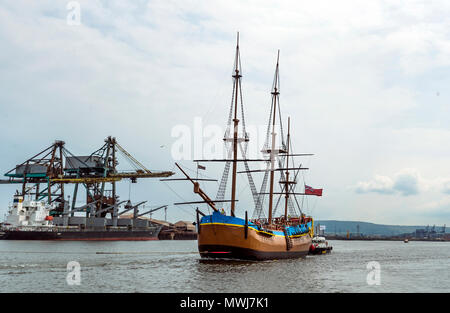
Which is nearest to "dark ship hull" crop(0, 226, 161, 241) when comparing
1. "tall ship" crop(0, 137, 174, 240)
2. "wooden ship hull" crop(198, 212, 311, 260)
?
"tall ship" crop(0, 137, 174, 240)

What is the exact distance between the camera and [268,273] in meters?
33.5

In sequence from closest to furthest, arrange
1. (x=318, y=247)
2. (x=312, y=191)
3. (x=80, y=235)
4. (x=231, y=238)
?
(x=231, y=238) < (x=312, y=191) < (x=318, y=247) < (x=80, y=235)

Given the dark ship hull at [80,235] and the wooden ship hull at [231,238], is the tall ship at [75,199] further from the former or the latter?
the wooden ship hull at [231,238]

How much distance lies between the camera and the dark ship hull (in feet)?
309

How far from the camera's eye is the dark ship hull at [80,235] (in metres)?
94.2

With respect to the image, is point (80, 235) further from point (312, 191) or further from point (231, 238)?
point (231, 238)

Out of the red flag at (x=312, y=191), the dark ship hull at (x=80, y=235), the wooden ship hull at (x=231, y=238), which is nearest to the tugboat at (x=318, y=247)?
the red flag at (x=312, y=191)

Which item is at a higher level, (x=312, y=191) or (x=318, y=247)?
(x=312, y=191)

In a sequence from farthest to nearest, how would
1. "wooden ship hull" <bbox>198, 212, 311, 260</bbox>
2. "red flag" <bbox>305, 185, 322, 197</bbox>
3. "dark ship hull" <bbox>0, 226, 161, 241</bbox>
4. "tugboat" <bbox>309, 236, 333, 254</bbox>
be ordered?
1. "dark ship hull" <bbox>0, 226, 161, 241</bbox>
2. "tugboat" <bbox>309, 236, 333, 254</bbox>
3. "red flag" <bbox>305, 185, 322, 197</bbox>
4. "wooden ship hull" <bbox>198, 212, 311, 260</bbox>

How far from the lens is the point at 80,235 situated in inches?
4107

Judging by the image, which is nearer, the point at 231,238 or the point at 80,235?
the point at 231,238

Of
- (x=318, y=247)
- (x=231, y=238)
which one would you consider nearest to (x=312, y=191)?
(x=318, y=247)

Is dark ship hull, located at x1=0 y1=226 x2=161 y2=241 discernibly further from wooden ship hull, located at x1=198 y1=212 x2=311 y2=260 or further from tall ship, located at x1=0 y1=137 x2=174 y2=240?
wooden ship hull, located at x1=198 y1=212 x2=311 y2=260
